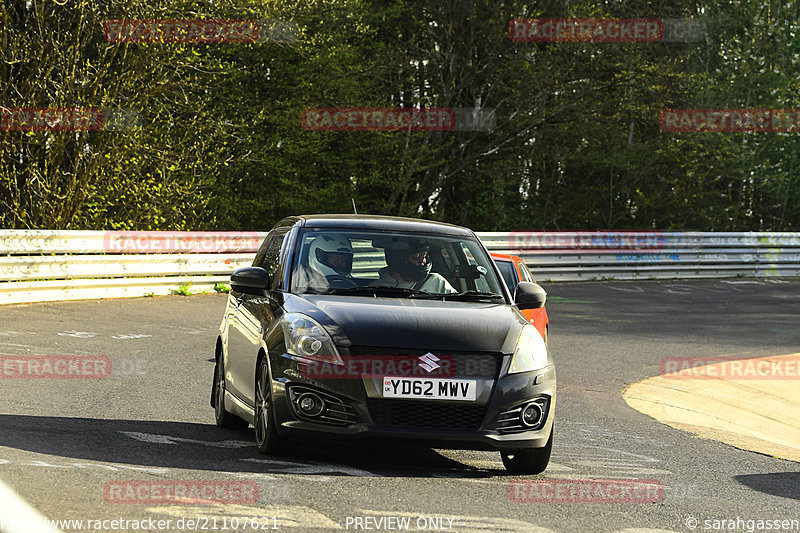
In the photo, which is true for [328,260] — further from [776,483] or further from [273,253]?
[776,483]

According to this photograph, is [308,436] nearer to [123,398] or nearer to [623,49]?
[123,398]

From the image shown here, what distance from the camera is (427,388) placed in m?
6.99

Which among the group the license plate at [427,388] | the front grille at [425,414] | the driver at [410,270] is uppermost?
the driver at [410,270]

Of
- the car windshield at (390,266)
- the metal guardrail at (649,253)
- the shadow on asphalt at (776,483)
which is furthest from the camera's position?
A: the metal guardrail at (649,253)

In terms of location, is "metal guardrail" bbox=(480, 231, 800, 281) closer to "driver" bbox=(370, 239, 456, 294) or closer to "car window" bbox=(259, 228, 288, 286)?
"car window" bbox=(259, 228, 288, 286)

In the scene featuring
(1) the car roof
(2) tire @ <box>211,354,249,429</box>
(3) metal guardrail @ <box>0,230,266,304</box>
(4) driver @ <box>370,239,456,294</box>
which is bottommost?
(3) metal guardrail @ <box>0,230,266,304</box>

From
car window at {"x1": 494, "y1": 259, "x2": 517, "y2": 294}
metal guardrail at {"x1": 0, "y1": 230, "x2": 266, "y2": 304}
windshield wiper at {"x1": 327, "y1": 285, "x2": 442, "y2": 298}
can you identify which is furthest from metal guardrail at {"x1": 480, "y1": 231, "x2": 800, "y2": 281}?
windshield wiper at {"x1": 327, "y1": 285, "x2": 442, "y2": 298}

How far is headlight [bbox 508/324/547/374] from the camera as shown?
7.25 m

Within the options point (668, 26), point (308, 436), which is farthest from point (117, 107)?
point (668, 26)

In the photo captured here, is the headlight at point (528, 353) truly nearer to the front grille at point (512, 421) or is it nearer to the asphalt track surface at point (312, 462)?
the front grille at point (512, 421)

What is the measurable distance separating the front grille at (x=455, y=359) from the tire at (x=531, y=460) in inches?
25.2

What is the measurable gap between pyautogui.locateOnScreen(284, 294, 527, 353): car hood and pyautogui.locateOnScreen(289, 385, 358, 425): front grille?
31 cm

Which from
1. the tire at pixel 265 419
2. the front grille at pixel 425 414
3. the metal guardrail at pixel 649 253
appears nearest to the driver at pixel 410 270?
the tire at pixel 265 419

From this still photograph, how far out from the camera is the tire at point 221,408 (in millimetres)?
8875
